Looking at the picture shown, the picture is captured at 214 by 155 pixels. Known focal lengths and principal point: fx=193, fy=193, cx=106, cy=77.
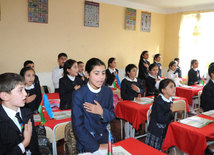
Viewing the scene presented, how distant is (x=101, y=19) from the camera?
19.3 feet

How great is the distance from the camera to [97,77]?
1.56 meters

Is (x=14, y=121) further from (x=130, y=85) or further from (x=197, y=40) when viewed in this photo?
(x=197, y=40)

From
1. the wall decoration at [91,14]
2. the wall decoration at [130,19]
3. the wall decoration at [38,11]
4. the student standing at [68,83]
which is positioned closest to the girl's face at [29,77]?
the student standing at [68,83]

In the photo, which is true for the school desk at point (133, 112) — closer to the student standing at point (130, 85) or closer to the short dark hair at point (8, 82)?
the student standing at point (130, 85)

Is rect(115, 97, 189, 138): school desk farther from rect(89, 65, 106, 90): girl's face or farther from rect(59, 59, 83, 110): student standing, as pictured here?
rect(89, 65, 106, 90): girl's face

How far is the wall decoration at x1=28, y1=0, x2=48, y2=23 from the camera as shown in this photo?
448 centimetres

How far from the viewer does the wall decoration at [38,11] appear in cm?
448

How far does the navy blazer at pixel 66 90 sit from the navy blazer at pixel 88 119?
1.18 m

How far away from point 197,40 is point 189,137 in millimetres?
5793

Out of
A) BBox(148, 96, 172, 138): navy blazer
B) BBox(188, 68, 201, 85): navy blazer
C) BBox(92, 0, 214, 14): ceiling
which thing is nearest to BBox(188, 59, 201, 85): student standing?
BBox(188, 68, 201, 85): navy blazer

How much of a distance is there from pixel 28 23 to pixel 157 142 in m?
3.88

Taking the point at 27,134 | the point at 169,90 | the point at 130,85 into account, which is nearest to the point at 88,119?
the point at 27,134

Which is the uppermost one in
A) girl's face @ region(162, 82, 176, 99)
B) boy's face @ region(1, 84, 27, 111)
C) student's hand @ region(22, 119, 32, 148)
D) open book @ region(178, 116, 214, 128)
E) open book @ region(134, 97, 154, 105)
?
boy's face @ region(1, 84, 27, 111)

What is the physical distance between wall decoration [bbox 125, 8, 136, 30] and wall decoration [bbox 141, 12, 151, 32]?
444 millimetres
